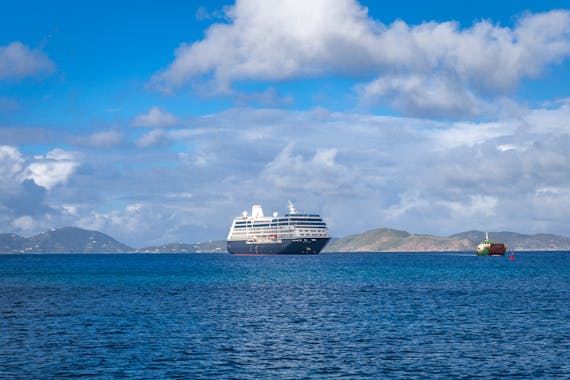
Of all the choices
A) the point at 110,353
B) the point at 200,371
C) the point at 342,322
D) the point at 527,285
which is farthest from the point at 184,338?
the point at 527,285

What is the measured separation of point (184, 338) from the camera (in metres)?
48.3

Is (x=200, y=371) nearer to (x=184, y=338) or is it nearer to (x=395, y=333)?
(x=184, y=338)

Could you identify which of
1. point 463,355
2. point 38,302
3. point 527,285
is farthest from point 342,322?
point 527,285

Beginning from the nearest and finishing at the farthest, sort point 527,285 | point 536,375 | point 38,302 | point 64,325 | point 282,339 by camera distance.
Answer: point 536,375, point 282,339, point 64,325, point 38,302, point 527,285

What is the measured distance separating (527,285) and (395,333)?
61362 mm

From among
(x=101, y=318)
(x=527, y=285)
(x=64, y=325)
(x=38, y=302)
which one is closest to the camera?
(x=64, y=325)

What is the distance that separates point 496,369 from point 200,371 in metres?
17.6

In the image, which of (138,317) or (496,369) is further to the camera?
(138,317)

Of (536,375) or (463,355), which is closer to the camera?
(536,375)

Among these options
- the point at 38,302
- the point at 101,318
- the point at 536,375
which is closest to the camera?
the point at 536,375

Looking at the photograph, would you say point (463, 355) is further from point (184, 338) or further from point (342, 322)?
point (184, 338)

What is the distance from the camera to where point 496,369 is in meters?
36.8

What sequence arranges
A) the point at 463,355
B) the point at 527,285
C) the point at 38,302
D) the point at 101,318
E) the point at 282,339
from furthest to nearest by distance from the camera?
the point at 527,285
the point at 38,302
the point at 101,318
the point at 282,339
the point at 463,355

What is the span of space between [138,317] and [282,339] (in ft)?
62.8
